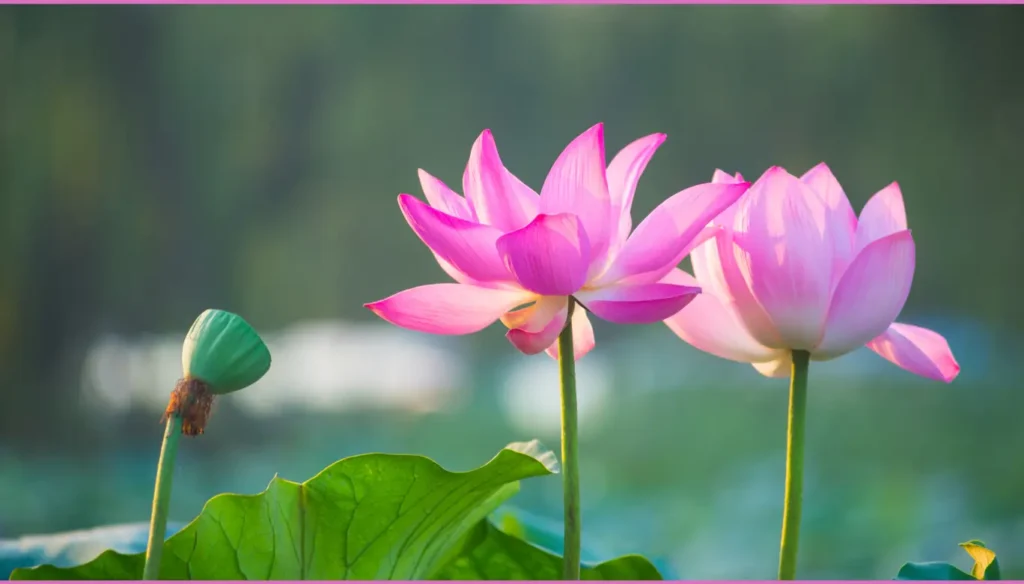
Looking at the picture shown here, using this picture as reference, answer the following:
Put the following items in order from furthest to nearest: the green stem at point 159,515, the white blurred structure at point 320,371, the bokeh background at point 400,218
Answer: the white blurred structure at point 320,371 → the bokeh background at point 400,218 → the green stem at point 159,515

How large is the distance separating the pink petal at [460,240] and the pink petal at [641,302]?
2cm

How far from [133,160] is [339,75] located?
34.4 inches

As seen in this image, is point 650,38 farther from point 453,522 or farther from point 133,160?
point 453,522

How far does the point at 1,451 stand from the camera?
3.11 m

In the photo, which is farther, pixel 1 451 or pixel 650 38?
pixel 650 38

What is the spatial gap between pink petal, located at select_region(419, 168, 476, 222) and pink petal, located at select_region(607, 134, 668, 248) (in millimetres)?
39

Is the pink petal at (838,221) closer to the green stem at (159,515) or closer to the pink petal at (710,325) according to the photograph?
the pink petal at (710,325)

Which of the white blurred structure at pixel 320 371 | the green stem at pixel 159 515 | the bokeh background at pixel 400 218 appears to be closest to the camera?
the green stem at pixel 159 515

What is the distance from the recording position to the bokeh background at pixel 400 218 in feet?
9.56

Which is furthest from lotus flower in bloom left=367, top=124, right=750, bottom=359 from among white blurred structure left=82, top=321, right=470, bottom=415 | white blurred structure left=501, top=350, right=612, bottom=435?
white blurred structure left=82, top=321, right=470, bottom=415

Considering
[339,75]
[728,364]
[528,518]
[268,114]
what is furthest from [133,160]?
[528,518]

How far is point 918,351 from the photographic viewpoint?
0.26 m

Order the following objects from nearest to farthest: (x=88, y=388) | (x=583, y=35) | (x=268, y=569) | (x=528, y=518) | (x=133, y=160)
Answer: (x=268, y=569)
(x=528, y=518)
(x=88, y=388)
(x=133, y=160)
(x=583, y=35)

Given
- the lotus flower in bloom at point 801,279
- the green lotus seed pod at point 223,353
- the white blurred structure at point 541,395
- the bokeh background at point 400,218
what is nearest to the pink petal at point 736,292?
the lotus flower in bloom at point 801,279
